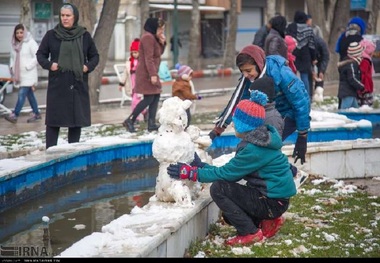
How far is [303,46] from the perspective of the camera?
1532cm

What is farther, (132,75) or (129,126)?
(132,75)

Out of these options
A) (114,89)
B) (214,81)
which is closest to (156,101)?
(114,89)

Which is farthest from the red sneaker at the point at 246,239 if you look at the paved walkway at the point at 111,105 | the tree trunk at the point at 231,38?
the tree trunk at the point at 231,38

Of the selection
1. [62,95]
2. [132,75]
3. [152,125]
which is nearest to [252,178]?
[62,95]

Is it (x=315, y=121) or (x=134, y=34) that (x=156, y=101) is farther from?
(x=134, y=34)

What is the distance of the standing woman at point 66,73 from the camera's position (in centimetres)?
1073

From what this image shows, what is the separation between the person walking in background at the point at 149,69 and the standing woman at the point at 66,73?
2.93 m

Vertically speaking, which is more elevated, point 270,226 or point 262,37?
point 262,37

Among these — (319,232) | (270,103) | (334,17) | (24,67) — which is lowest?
(319,232)

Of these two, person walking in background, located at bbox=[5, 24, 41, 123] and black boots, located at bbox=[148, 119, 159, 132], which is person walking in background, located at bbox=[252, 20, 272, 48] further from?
person walking in background, located at bbox=[5, 24, 41, 123]

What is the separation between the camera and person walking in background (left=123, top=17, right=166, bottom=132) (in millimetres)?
13805

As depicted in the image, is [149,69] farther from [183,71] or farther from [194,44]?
[194,44]

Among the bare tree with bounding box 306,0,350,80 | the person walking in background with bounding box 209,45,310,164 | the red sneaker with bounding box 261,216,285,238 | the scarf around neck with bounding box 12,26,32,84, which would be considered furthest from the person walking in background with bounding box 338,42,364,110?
the bare tree with bounding box 306,0,350,80

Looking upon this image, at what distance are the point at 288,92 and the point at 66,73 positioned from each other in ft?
11.2
